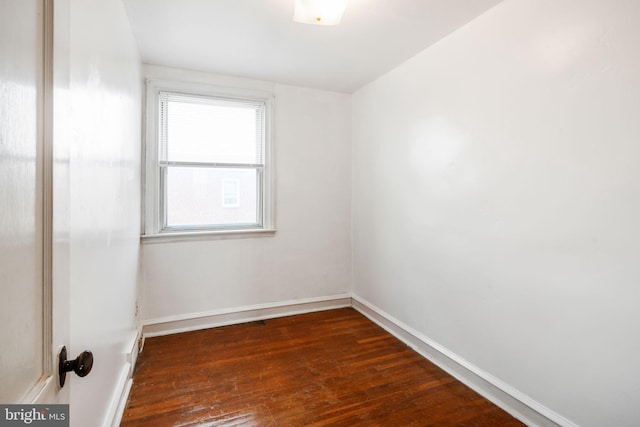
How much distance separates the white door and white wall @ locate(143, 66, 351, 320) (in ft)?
8.00

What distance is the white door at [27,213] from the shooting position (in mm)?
475

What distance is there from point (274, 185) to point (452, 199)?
5.84 ft

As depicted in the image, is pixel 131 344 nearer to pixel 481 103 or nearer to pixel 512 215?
pixel 512 215

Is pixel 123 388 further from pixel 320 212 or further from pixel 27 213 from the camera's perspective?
pixel 320 212

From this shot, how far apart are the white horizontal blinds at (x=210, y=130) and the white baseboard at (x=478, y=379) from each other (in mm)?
2205

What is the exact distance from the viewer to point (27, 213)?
0.54 m

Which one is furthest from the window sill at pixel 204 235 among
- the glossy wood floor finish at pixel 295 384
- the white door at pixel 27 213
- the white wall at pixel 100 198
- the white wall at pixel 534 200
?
the white door at pixel 27 213

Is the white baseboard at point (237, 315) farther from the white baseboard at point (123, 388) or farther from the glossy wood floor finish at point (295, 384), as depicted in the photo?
the white baseboard at point (123, 388)

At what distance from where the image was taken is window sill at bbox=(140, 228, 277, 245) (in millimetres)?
2840

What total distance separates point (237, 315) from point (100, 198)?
2.05 m

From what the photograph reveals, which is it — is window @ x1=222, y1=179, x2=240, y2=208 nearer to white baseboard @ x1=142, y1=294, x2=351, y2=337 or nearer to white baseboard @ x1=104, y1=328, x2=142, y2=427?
white baseboard @ x1=142, y1=294, x2=351, y2=337

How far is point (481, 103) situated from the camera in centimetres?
203

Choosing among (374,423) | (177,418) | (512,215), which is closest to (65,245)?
(177,418)

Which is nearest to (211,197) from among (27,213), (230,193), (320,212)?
(230,193)
